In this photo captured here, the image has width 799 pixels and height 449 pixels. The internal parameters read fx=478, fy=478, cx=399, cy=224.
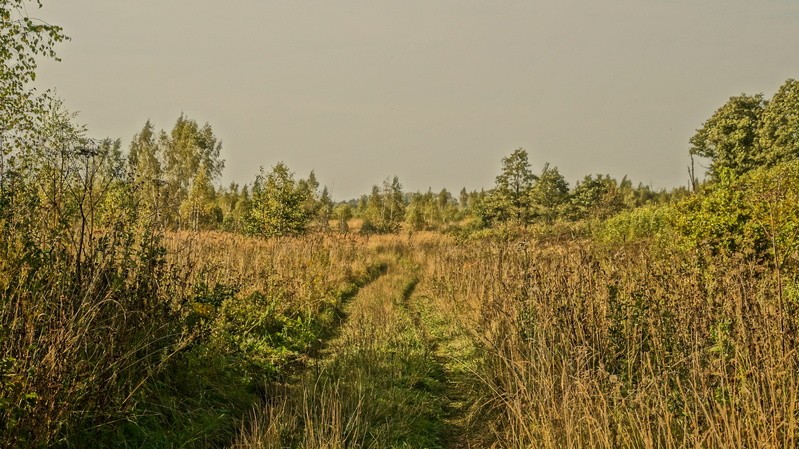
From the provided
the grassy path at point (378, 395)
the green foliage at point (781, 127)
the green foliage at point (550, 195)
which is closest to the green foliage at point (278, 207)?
the grassy path at point (378, 395)

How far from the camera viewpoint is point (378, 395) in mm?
4758

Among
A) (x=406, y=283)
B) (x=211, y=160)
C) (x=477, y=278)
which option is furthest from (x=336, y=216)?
(x=477, y=278)

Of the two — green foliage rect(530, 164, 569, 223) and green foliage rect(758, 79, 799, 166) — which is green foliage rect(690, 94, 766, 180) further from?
green foliage rect(530, 164, 569, 223)

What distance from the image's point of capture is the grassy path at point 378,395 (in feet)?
12.1

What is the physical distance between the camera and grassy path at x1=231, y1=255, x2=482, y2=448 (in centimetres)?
369

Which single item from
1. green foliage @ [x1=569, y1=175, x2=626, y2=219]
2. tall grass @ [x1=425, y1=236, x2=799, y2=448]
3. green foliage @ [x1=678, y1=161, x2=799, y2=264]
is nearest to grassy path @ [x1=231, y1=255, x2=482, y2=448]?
tall grass @ [x1=425, y1=236, x2=799, y2=448]

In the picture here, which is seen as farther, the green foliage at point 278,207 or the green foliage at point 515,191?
the green foliage at point 515,191

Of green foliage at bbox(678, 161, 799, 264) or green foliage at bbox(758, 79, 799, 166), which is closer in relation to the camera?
green foliage at bbox(678, 161, 799, 264)

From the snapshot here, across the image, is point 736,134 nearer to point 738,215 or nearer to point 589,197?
point 589,197

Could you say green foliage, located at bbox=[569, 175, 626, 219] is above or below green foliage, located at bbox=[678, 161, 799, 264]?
above

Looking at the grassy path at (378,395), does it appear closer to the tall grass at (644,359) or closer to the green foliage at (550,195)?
the tall grass at (644,359)

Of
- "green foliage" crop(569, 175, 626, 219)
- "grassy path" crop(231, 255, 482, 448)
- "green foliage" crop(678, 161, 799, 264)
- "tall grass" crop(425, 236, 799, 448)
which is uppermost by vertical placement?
"green foliage" crop(569, 175, 626, 219)

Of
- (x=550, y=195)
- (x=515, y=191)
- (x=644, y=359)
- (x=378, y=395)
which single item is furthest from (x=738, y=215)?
(x=550, y=195)

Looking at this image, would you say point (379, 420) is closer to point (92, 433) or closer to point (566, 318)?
point (566, 318)
